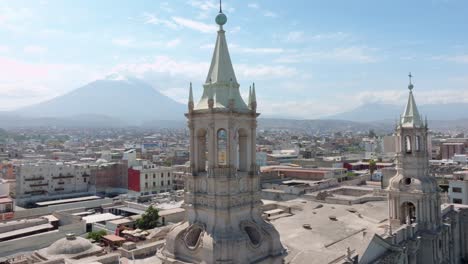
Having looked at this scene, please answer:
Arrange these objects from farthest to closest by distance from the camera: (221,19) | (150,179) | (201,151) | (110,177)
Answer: (110,177) < (150,179) < (201,151) < (221,19)

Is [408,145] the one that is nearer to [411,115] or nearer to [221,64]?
[411,115]

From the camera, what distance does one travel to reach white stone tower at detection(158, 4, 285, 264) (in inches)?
623

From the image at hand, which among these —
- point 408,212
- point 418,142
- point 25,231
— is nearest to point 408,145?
point 418,142

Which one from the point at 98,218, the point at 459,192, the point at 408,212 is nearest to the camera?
the point at 408,212

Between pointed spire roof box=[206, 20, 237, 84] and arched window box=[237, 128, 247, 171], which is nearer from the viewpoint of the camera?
pointed spire roof box=[206, 20, 237, 84]

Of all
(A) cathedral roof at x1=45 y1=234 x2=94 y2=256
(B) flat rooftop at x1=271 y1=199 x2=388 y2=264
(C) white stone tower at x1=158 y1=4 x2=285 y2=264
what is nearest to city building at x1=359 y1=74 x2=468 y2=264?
(B) flat rooftop at x1=271 y1=199 x2=388 y2=264

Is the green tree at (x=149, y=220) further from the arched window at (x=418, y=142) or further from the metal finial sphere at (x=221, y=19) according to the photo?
the metal finial sphere at (x=221, y=19)

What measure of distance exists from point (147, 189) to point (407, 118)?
193 ft

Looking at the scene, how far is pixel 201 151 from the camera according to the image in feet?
57.6

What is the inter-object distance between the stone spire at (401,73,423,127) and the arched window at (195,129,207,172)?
19.5m

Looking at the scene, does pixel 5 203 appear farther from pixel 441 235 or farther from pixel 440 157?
pixel 440 157

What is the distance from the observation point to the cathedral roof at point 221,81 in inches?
656

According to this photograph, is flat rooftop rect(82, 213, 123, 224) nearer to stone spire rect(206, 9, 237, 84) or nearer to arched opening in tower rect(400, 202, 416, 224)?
arched opening in tower rect(400, 202, 416, 224)

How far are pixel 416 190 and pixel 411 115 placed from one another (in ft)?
18.7
